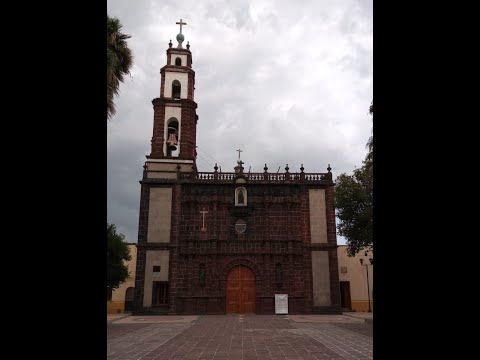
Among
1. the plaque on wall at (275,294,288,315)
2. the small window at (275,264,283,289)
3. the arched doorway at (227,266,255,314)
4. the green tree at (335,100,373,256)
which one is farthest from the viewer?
the small window at (275,264,283,289)

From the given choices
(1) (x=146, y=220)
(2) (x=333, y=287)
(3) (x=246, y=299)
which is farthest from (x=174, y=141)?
(2) (x=333, y=287)

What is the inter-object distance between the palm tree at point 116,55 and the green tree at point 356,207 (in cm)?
1184

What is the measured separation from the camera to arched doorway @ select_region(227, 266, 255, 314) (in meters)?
24.1

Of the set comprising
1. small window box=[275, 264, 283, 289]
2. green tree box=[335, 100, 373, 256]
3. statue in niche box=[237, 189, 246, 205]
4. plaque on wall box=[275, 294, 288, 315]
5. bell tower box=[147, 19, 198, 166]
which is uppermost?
bell tower box=[147, 19, 198, 166]

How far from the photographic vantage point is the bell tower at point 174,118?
26750 mm

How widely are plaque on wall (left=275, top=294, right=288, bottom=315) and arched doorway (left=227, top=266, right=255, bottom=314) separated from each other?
1.55m

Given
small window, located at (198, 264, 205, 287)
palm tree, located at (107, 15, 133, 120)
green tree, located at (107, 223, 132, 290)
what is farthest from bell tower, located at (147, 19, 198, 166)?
palm tree, located at (107, 15, 133, 120)

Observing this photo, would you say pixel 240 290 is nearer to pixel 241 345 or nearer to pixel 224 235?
pixel 224 235

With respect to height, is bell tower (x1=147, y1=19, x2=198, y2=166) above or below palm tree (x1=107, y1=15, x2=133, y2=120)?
above

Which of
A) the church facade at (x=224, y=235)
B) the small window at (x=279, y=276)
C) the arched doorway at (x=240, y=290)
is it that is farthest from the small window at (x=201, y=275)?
the small window at (x=279, y=276)

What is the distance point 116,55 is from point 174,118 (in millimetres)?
17503

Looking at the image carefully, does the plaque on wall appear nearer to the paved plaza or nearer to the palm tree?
the paved plaza
